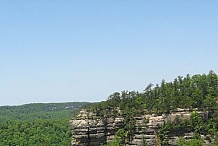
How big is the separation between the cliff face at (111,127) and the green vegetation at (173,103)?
87 centimetres

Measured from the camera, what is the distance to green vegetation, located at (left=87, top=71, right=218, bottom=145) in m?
65.4

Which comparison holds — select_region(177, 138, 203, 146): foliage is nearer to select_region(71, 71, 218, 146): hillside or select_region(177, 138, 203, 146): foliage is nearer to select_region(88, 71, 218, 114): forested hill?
select_region(71, 71, 218, 146): hillside

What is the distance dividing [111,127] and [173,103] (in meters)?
12.0

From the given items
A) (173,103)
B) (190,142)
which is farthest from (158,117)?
(190,142)

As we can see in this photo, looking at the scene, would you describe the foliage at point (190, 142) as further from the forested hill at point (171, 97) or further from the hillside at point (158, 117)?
the forested hill at point (171, 97)

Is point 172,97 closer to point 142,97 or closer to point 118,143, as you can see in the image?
point 142,97

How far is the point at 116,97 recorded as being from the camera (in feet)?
254

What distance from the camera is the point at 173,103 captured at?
68375 mm

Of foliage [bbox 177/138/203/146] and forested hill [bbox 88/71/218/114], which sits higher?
forested hill [bbox 88/71/218/114]

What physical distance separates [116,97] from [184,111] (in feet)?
51.0

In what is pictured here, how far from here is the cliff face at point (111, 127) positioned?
66688mm

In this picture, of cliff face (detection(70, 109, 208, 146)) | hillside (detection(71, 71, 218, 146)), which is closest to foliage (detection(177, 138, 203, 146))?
hillside (detection(71, 71, 218, 146))

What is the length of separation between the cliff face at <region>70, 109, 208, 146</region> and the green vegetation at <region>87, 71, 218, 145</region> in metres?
0.87

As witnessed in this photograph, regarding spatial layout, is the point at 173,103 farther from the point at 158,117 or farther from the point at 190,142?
the point at 190,142
